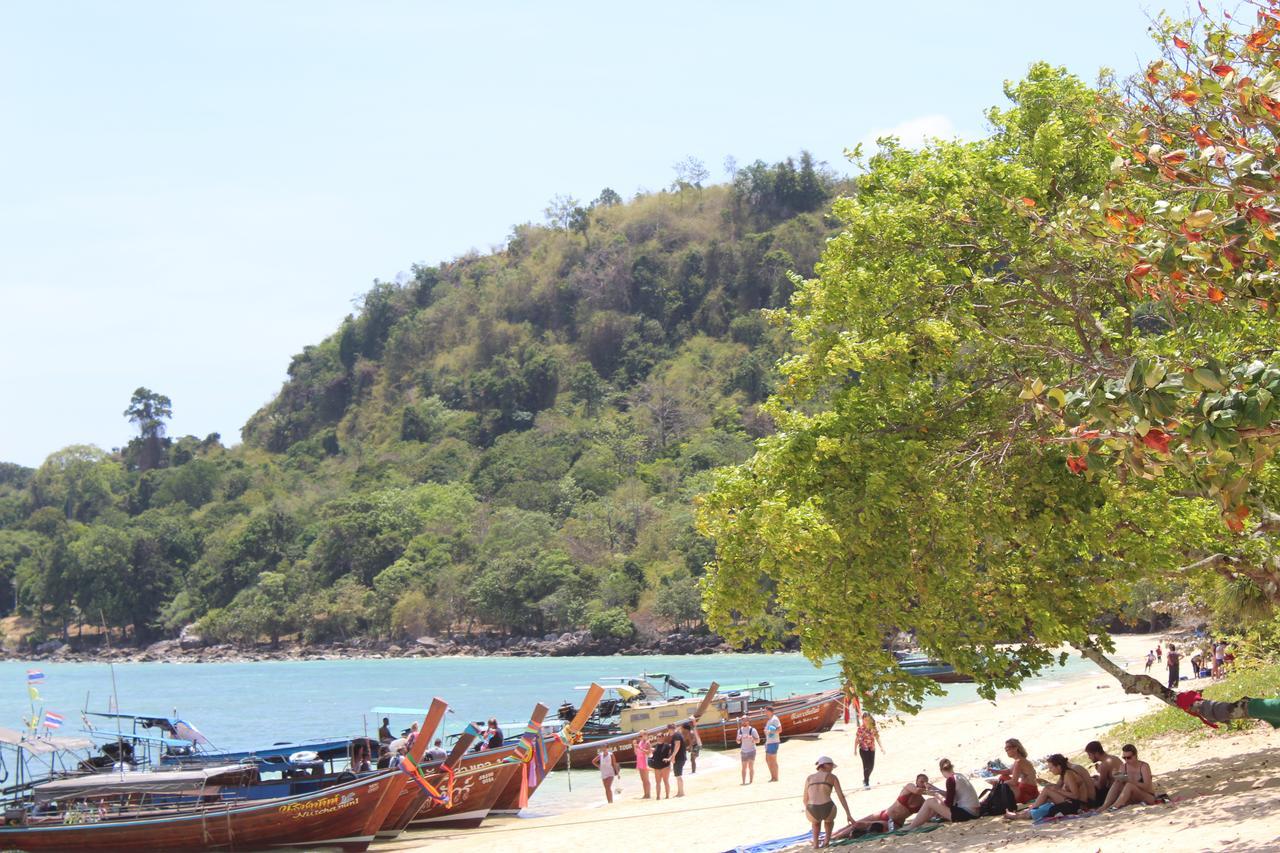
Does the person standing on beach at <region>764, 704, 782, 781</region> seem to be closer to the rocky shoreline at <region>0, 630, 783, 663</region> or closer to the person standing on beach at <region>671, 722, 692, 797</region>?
the person standing on beach at <region>671, 722, 692, 797</region>

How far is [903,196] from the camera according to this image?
1433cm

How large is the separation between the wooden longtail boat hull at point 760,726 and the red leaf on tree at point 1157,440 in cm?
2250

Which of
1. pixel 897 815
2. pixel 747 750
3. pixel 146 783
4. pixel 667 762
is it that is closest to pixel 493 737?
pixel 667 762

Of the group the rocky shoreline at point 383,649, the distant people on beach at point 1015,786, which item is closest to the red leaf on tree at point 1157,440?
the distant people on beach at point 1015,786

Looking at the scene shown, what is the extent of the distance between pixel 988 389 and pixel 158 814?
Answer: 14.9m

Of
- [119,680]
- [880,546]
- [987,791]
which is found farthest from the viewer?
[119,680]

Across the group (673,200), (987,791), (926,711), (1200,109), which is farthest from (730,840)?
(673,200)

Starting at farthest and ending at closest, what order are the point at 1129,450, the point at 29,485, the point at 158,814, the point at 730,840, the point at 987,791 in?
1. the point at 29,485
2. the point at 158,814
3. the point at 730,840
4. the point at 987,791
5. the point at 1129,450

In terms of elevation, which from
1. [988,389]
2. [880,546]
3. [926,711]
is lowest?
[926,711]

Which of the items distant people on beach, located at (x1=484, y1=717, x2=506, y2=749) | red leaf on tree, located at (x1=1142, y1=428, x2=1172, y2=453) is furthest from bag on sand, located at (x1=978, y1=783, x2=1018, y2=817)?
distant people on beach, located at (x1=484, y1=717, x2=506, y2=749)

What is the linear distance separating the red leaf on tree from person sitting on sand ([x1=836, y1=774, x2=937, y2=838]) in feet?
29.1

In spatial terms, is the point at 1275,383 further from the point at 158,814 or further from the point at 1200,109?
the point at 158,814

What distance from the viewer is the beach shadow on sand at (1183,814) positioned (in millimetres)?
10734

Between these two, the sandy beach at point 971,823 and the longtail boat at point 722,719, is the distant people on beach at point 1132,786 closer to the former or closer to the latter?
the sandy beach at point 971,823
